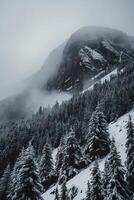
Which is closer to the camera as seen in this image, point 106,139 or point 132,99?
point 106,139

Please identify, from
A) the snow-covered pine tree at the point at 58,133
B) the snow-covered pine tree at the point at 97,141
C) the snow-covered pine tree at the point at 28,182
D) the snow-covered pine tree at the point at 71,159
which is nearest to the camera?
the snow-covered pine tree at the point at 28,182

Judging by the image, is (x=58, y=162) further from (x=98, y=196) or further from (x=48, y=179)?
(x=98, y=196)

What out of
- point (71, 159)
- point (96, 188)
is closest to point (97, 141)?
point (71, 159)

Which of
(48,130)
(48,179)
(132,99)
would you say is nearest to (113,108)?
(132,99)

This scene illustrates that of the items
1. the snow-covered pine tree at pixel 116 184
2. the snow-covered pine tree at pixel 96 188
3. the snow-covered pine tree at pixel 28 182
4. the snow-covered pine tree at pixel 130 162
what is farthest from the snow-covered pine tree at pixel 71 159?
the snow-covered pine tree at pixel 28 182

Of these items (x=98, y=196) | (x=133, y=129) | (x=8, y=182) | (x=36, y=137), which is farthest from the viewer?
(x=36, y=137)

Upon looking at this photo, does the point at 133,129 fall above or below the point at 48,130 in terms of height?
above

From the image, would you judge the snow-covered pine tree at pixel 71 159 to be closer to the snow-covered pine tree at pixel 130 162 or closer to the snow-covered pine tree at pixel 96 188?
the snow-covered pine tree at pixel 130 162
